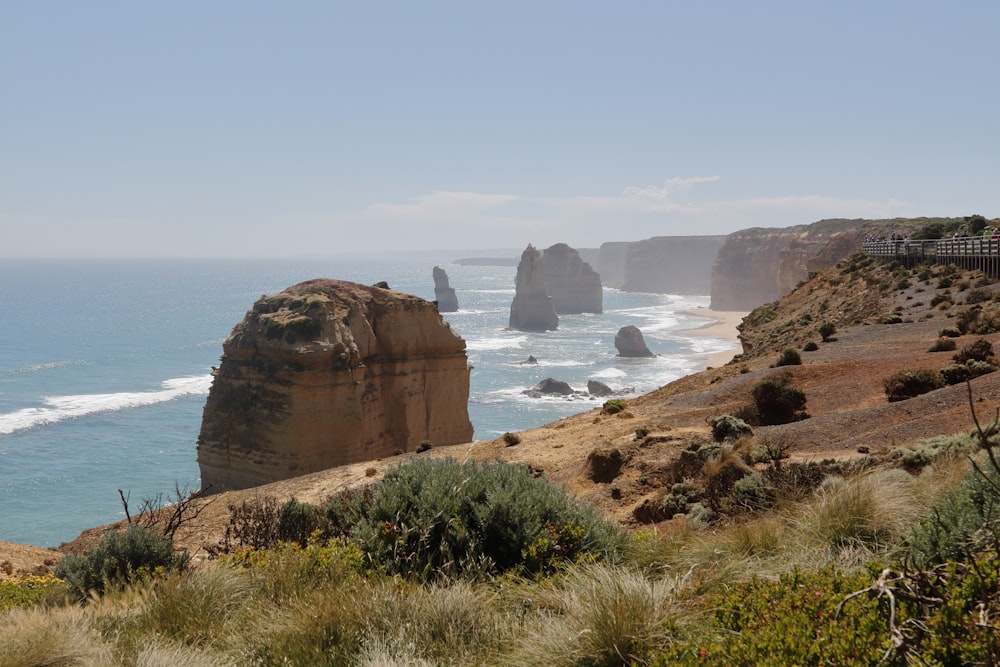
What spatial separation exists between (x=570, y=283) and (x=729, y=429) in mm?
179390

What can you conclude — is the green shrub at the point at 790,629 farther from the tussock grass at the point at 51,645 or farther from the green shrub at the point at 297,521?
the green shrub at the point at 297,521

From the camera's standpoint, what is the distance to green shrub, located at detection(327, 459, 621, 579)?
24.3 feet

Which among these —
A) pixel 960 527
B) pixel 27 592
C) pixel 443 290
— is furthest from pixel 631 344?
pixel 960 527

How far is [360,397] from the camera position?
35469 millimetres

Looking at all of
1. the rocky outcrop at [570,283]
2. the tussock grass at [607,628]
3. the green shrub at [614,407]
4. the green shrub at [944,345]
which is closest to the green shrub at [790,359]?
the green shrub at [944,345]

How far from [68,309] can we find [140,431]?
143675 mm

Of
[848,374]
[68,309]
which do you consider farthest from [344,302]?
[68,309]

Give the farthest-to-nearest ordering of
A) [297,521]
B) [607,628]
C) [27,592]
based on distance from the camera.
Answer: [297,521] → [27,592] → [607,628]

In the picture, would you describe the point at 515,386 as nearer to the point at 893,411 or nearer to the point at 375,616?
the point at 893,411

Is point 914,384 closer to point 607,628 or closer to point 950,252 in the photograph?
point 607,628

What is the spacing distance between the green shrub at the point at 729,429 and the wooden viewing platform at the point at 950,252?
2703 centimetres

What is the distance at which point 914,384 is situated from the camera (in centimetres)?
1875

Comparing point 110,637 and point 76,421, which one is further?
point 76,421

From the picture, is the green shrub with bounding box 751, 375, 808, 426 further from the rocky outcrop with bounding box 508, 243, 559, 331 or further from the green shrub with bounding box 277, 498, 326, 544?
the rocky outcrop with bounding box 508, 243, 559, 331
